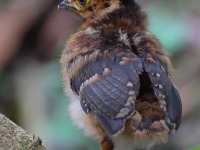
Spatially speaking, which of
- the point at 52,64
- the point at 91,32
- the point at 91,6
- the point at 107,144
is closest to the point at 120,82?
the point at 107,144

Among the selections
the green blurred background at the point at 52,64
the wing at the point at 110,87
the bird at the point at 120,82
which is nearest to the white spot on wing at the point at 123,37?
the bird at the point at 120,82

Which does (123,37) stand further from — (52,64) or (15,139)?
(52,64)

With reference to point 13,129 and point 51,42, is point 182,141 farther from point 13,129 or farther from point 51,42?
point 13,129

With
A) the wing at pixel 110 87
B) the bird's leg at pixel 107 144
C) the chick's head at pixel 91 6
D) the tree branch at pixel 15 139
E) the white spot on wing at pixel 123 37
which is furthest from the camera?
the chick's head at pixel 91 6

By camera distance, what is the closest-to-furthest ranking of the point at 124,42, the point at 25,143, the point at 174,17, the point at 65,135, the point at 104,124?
the point at 25,143 < the point at 104,124 < the point at 124,42 < the point at 65,135 < the point at 174,17

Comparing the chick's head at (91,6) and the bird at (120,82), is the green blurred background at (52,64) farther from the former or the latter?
the bird at (120,82)

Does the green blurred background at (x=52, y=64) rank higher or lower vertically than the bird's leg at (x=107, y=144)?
lower

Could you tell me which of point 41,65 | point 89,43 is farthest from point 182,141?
point 89,43
